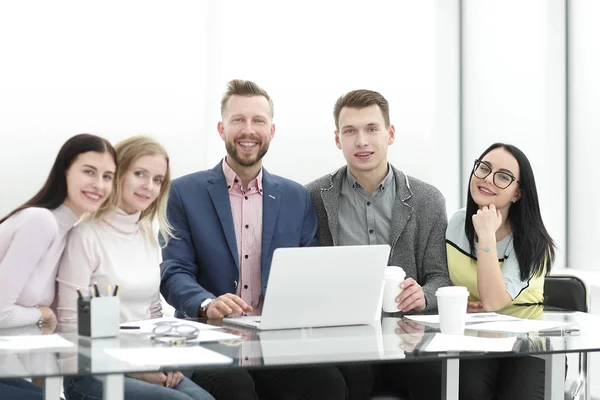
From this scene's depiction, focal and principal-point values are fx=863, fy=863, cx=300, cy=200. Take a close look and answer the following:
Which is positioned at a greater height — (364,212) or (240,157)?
(240,157)

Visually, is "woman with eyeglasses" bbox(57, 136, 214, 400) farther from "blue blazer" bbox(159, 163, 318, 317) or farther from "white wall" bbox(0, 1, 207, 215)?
"white wall" bbox(0, 1, 207, 215)

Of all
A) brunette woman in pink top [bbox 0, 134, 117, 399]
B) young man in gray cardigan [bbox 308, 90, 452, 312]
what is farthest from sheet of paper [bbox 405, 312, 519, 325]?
brunette woman in pink top [bbox 0, 134, 117, 399]

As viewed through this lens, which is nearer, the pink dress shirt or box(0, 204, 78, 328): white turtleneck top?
box(0, 204, 78, 328): white turtleneck top

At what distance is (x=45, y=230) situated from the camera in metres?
2.45

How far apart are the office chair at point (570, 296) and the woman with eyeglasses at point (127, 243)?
1.38 meters

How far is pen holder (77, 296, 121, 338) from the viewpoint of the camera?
2.12 meters

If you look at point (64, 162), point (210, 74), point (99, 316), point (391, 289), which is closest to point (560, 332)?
point (391, 289)

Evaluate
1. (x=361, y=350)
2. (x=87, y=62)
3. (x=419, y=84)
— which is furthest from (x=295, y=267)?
(x=419, y=84)

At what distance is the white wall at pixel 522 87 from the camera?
14.9ft

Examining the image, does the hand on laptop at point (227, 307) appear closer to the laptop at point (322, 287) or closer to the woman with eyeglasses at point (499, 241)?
the laptop at point (322, 287)

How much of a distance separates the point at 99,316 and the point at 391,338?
0.73 metres

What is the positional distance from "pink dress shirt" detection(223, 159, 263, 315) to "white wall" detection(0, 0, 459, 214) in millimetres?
1499

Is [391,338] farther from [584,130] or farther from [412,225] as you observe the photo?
[584,130]

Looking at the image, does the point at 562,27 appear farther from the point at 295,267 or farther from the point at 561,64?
the point at 295,267
